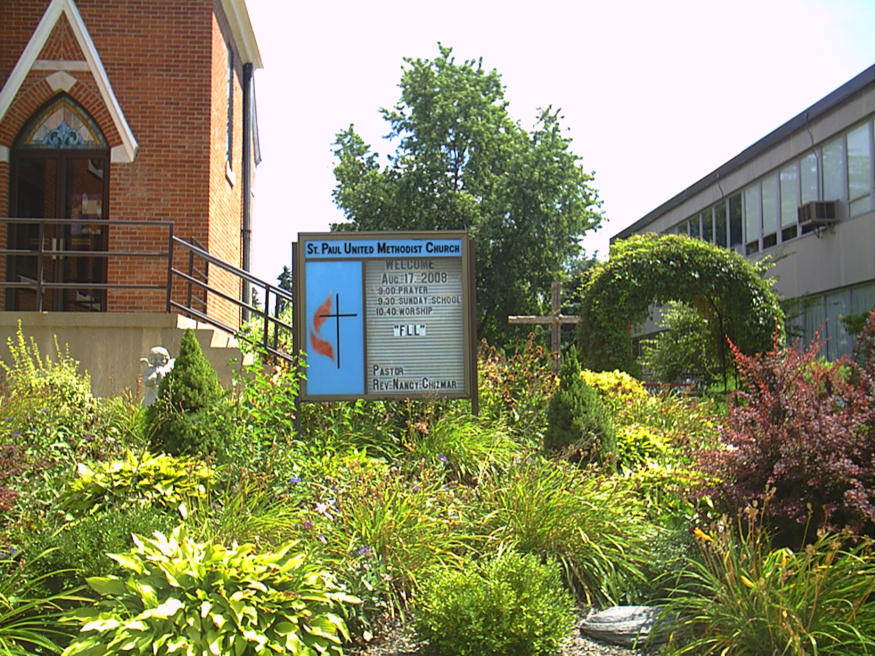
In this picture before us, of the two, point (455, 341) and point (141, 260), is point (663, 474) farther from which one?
point (141, 260)

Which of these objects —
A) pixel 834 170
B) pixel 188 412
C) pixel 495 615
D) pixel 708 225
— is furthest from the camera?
pixel 708 225

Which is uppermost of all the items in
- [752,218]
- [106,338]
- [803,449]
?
[752,218]

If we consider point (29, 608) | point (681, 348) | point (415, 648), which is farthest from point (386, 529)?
point (681, 348)

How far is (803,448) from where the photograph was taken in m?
5.34

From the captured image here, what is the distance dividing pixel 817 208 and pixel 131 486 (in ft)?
67.8

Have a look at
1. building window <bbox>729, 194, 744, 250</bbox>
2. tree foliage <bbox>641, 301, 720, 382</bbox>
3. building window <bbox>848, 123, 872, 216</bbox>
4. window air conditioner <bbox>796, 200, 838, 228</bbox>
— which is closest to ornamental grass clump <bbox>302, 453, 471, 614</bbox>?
tree foliage <bbox>641, 301, 720, 382</bbox>

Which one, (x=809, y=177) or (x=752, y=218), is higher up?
(x=809, y=177)

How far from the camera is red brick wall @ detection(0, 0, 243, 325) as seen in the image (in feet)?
46.6

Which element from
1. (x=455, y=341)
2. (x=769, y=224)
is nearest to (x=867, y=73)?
(x=769, y=224)

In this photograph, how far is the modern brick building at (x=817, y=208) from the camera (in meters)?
21.4

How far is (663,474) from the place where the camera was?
7371 mm

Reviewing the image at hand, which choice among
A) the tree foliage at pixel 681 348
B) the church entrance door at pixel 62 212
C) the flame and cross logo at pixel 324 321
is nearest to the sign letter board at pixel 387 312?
the flame and cross logo at pixel 324 321

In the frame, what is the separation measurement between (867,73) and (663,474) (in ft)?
55.5

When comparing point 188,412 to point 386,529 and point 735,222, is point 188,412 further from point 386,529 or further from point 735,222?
point 735,222
